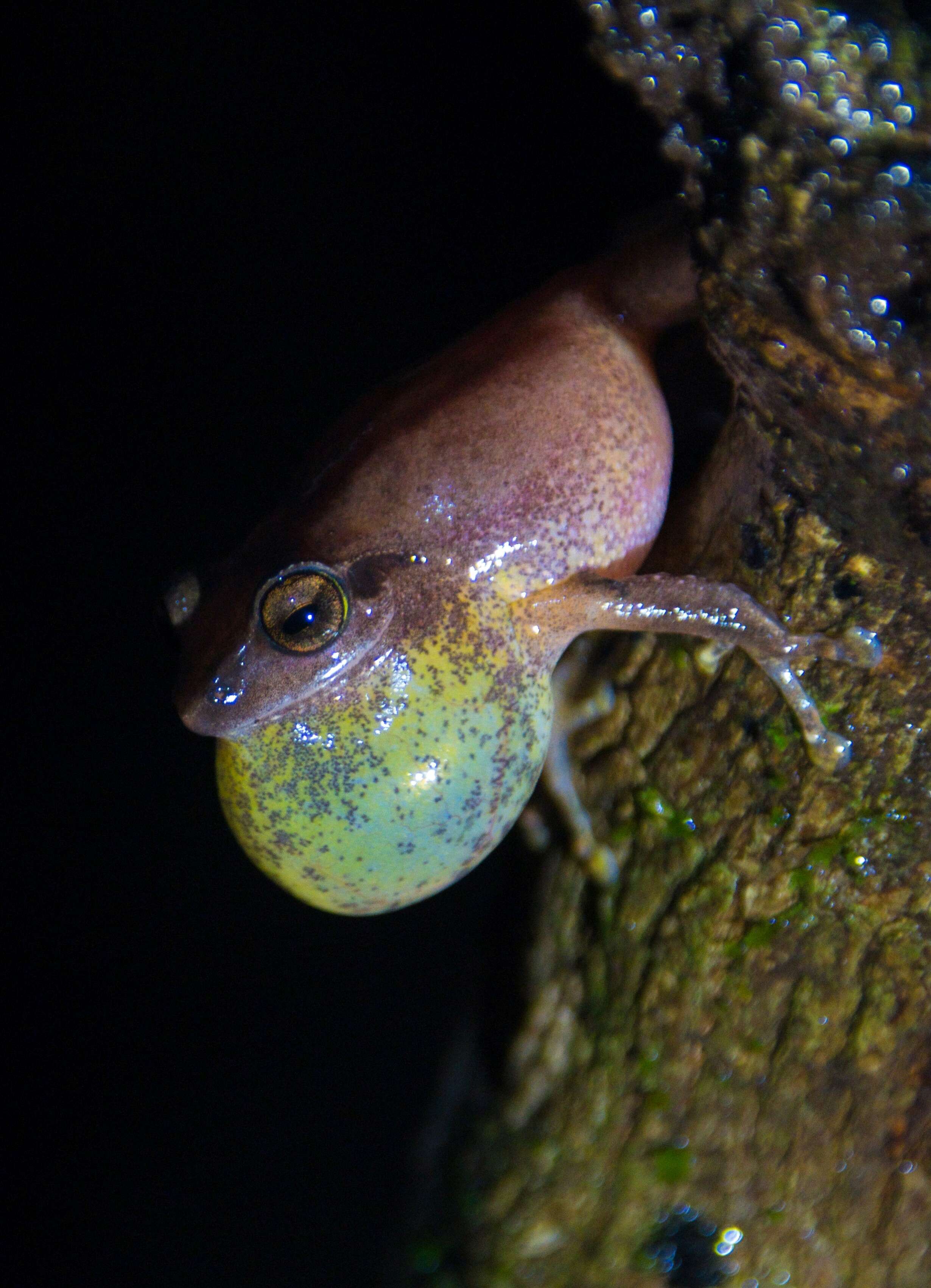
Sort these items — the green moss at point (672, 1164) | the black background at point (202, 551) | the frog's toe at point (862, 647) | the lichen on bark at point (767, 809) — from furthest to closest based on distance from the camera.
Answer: the black background at point (202, 551) < the green moss at point (672, 1164) < the frog's toe at point (862, 647) < the lichen on bark at point (767, 809)

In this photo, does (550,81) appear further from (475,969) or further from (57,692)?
(57,692)

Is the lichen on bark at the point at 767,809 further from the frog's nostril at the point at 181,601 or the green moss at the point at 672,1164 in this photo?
the frog's nostril at the point at 181,601

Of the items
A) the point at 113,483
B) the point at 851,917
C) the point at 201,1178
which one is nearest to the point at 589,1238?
the point at 851,917

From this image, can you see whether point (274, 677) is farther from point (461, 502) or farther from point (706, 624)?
point (706, 624)

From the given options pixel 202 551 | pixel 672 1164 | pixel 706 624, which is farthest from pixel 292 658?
pixel 202 551

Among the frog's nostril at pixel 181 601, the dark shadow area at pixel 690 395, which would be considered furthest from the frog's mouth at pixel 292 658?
the dark shadow area at pixel 690 395

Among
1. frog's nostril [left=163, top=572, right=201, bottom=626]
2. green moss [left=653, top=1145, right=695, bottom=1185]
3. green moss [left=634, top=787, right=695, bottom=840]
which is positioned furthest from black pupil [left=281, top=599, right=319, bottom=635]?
green moss [left=653, top=1145, right=695, bottom=1185]
